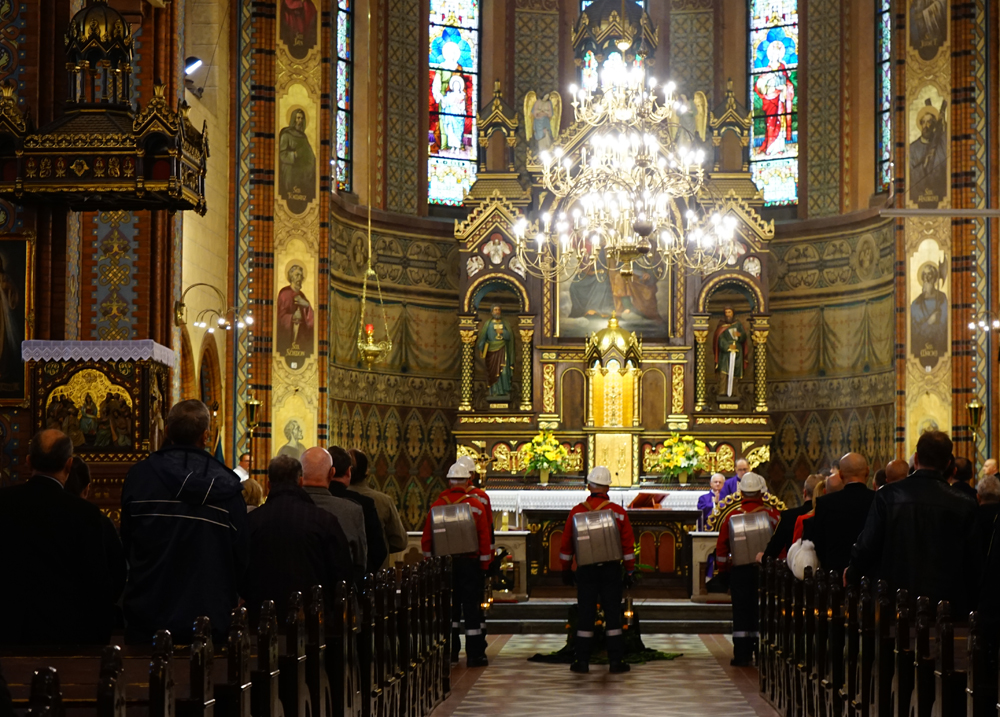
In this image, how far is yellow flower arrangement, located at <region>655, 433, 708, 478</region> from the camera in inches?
806

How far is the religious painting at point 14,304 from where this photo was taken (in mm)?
12438

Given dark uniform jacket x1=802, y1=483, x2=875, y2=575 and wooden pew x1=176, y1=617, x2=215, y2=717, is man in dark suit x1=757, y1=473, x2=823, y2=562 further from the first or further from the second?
wooden pew x1=176, y1=617, x2=215, y2=717

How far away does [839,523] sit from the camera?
9.68m


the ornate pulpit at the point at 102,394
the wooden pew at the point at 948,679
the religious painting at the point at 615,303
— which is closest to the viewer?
the wooden pew at the point at 948,679

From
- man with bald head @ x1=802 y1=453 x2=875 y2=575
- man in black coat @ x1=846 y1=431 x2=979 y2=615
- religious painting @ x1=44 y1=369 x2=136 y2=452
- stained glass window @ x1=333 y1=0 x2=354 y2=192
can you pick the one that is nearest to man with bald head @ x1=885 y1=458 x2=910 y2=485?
man with bald head @ x1=802 y1=453 x2=875 y2=575

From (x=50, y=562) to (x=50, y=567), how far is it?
0.9 inches

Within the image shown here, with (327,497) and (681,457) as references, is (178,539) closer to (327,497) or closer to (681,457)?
(327,497)

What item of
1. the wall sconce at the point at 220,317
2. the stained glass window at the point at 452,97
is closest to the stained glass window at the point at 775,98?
the stained glass window at the point at 452,97

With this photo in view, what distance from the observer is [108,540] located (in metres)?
6.56

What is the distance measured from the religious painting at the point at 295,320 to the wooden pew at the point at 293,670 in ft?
43.5

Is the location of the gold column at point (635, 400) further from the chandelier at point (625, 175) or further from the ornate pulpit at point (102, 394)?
the ornate pulpit at point (102, 394)

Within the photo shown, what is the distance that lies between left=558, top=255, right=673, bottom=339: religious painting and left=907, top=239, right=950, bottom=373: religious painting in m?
3.58

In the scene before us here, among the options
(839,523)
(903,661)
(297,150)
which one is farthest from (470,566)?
(297,150)

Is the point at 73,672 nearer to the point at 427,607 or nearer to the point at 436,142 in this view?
the point at 427,607
